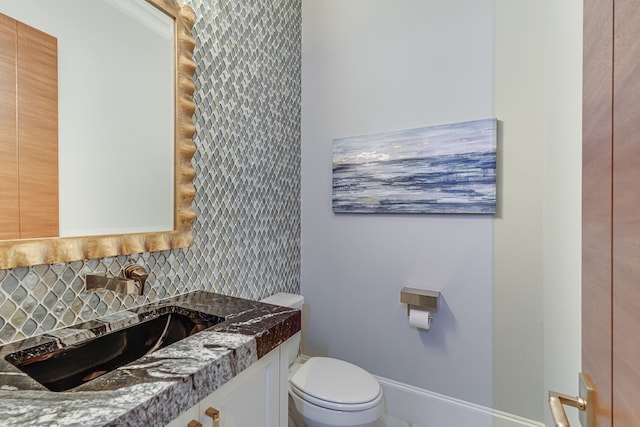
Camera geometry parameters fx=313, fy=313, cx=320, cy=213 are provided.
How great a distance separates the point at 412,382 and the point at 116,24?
90.8 inches

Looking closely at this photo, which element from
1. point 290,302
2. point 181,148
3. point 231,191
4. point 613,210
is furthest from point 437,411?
point 181,148

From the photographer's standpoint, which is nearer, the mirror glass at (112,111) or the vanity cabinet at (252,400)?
the vanity cabinet at (252,400)

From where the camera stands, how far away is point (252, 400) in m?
0.98

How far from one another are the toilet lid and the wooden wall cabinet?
1209mm

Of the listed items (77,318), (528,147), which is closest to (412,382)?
(528,147)

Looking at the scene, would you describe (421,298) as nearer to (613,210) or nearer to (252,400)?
(252,400)

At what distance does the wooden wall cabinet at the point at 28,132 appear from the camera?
0.89 metres

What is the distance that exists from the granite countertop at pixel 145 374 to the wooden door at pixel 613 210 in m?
0.78

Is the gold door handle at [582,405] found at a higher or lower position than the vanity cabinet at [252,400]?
higher

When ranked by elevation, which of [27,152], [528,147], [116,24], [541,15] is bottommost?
[27,152]

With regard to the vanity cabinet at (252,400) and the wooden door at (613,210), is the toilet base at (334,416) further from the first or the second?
the wooden door at (613,210)

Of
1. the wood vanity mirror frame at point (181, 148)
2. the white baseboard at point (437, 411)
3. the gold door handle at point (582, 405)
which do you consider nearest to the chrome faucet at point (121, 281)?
the wood vanity mirror frame at point (181, 148)

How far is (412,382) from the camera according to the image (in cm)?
191

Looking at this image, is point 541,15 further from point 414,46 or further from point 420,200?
point 420,200
